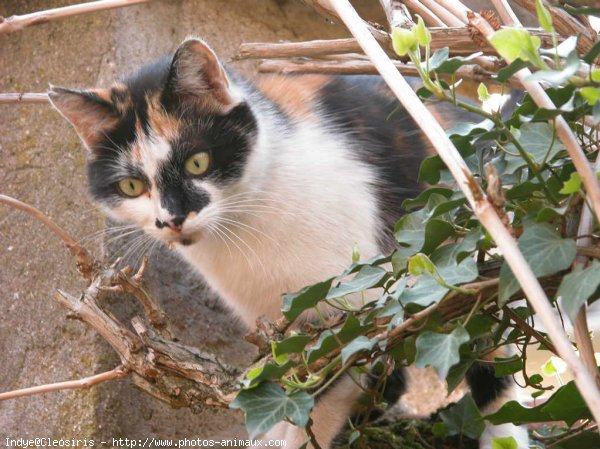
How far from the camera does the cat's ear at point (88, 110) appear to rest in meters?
1.66

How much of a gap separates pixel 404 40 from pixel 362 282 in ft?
1.13

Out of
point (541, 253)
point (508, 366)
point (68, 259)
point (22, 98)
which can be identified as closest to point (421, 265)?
point (541, 253)

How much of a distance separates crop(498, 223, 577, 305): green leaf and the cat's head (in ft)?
2.74

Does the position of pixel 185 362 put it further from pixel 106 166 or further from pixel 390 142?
pixel 390 142

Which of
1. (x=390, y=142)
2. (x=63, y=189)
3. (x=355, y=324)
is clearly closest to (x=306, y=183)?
(x=390, y=142)

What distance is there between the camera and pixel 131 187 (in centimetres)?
171

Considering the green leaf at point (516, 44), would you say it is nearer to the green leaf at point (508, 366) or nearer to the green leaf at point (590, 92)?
the green leaf at point (590, 92)

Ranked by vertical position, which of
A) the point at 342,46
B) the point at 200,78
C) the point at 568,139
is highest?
the point at 568,139

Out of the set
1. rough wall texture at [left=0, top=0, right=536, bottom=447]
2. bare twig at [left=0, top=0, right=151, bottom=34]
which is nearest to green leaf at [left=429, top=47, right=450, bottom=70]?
bare twig at [left=0, top=0, right=151, bottom=34]

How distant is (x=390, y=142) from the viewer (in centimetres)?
195

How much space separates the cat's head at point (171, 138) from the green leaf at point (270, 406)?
24.3 inches

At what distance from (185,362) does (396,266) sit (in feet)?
1.71

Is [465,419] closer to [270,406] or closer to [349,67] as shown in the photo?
[270,406]

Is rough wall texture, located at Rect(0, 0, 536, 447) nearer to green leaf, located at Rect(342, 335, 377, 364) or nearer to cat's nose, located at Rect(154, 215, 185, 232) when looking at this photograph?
cat's nose, located at Rect(154, 215, 185, 232)
